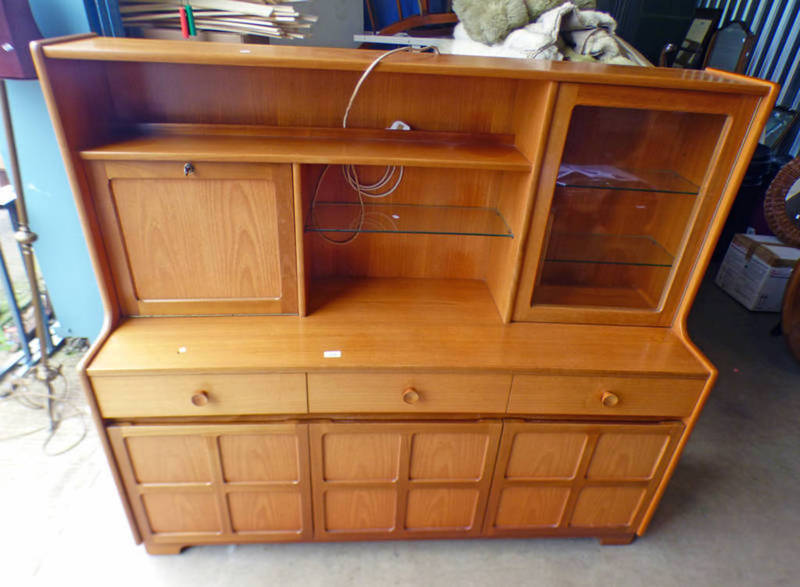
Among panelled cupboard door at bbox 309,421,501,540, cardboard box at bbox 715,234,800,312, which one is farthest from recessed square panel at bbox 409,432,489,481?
cardboard box at bbox 715,234,800,312

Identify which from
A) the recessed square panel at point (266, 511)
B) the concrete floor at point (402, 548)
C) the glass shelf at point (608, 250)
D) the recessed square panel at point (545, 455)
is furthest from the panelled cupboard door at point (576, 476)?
the recessed square panel at point (266, 511)

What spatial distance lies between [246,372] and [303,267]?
0.31 meters

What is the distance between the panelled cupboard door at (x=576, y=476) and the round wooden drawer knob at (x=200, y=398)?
0.80 metres

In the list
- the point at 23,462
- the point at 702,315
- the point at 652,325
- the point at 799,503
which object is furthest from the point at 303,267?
the point at 702,315

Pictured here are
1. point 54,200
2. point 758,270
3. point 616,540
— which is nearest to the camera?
point 616,540

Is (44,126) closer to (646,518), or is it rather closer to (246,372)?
(246,372)

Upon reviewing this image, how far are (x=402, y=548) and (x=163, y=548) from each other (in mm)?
738

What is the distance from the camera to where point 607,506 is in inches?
60.7

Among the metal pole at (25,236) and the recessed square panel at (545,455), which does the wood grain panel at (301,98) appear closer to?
the metal pole at (25,236)

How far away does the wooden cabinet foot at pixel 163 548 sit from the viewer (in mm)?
1504

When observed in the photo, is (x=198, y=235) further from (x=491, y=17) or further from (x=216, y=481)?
(x=491, y=17)

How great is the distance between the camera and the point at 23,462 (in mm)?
1801

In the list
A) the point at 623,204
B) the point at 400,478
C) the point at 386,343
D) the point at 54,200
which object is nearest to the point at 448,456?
the point at 400,478

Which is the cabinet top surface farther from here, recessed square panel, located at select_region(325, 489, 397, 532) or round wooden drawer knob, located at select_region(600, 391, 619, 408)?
recessed square panel, located at select_region(325, 489, 397, 532)
